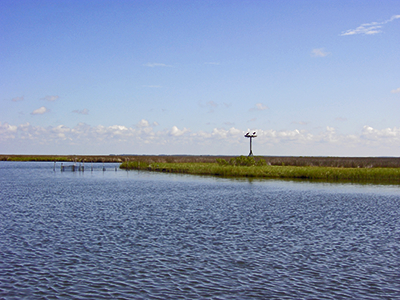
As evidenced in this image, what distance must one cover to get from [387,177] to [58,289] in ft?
163

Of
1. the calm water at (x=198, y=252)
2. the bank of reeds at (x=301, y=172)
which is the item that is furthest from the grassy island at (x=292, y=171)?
the calm water at (x=198, y=252)

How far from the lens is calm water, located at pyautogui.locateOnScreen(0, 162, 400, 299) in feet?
36.5

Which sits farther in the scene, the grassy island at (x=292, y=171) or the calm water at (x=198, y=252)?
the grassy island at (x=292, y=171)

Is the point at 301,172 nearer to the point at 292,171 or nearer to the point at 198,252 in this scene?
the point at 292,171

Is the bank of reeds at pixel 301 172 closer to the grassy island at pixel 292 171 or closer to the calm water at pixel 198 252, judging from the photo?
the grassy island at pixel 292 171

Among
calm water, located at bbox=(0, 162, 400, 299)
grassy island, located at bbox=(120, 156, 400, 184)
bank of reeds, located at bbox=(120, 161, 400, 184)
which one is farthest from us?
grassy island, located at bbox=(120, 156, 400, 184)

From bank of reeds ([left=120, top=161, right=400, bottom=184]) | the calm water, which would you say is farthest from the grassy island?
the calm water

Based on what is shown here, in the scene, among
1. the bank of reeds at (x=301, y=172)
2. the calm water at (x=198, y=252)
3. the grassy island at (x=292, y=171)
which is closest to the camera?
the calm water at (x=198, y=252)

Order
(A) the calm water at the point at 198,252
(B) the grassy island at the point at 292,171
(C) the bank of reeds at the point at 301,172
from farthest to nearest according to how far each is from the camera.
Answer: (B) the grassy island at the point at 292,171
(C) the bank of reeds at the point at 301,172
(A) the calm water at the point at 198,252

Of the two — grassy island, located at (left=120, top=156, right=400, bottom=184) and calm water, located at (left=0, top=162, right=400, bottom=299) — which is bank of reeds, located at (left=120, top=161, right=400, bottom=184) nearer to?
grassy island, located at (left=120, top=156, right=400, bottom=184)

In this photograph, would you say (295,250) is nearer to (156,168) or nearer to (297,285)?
(297,285)

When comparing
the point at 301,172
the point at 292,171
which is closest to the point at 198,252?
the point at 301,172

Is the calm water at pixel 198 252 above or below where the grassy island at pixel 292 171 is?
below

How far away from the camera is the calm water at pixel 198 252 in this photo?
36.5 ft
